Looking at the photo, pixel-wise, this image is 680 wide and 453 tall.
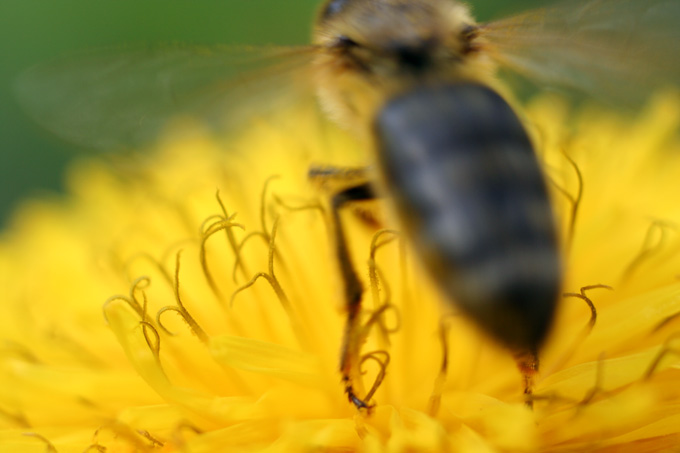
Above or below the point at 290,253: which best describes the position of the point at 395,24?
above

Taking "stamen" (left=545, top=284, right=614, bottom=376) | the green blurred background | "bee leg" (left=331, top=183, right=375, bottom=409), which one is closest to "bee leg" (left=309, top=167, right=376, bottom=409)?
"bee leg" (left=331, top=183, right=375, bottom=409)

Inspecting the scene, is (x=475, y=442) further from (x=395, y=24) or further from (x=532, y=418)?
(x=395, y=24)

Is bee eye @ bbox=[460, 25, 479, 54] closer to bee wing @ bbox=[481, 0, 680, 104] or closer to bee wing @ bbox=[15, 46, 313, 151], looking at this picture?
bee wing @ bbox=[481, 0, 680, 104]

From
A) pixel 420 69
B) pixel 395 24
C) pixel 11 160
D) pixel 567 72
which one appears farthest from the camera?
pixel 11 160

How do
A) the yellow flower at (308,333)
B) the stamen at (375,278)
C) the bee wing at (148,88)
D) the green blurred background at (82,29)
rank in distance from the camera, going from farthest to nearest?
the green blurred background at (82,29), the bee wing at (148,88), the stamen at (375,278), the yellow flower at (308,333)

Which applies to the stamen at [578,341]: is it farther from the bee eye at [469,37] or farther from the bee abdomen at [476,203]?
the bee eye at [469,37]

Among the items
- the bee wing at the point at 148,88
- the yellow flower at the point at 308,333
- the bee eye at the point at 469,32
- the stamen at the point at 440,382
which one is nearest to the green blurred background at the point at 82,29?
the yellow flower at the point at 308,333

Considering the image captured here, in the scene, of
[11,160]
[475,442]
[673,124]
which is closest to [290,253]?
[475,442]
